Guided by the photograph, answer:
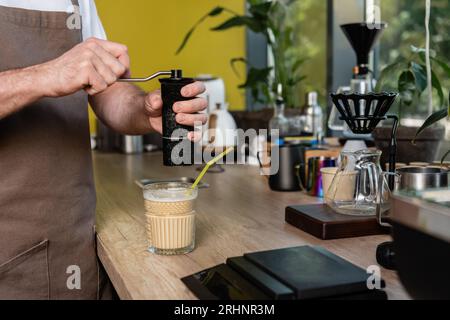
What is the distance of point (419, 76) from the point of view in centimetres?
176

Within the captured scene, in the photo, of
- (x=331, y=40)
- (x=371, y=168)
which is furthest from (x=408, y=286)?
(x=331, y=40)

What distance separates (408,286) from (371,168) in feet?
1.70

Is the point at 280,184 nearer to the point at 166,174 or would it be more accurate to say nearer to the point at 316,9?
the point at 166,174

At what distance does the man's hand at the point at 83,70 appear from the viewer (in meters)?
1.06

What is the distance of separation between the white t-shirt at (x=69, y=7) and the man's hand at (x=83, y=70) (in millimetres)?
333

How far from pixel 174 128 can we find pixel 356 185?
0.46 meters

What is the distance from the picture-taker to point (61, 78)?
1079 mm

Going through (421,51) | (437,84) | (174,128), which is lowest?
(174,128)

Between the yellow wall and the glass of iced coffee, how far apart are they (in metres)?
2.33

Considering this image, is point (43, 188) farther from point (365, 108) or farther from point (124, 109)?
point (365, 108)

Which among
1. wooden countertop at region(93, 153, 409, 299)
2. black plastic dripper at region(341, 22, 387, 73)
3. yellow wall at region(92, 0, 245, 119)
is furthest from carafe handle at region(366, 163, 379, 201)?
yellow wall at region(92, 0, 245, 119)

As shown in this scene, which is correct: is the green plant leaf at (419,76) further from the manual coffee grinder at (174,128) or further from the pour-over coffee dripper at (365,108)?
the manual coffee grinder at (174,128)

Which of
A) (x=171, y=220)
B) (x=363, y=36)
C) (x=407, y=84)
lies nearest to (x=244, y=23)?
(x=363, y=36)

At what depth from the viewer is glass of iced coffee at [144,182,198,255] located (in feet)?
3.50
